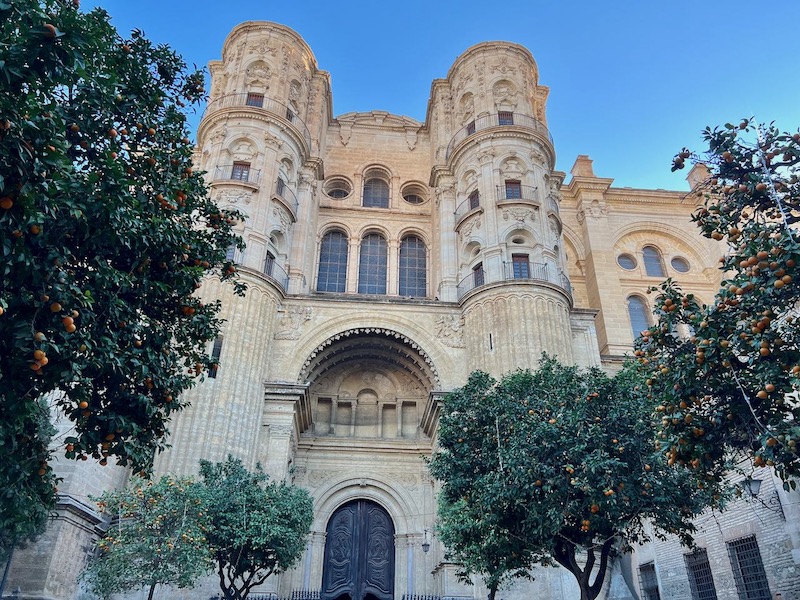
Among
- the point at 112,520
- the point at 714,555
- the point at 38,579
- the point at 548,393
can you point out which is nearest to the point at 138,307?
the point at 548,393

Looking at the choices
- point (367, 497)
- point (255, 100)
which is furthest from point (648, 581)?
point (255, 100)

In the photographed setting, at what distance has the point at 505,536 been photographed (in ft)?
36.0

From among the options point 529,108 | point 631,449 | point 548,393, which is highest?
point 529,108

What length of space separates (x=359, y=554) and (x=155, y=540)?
34.4ft

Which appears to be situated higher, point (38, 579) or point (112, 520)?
point (112, 520)

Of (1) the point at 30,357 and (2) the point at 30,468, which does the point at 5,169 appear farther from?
(2) the point at 30,468

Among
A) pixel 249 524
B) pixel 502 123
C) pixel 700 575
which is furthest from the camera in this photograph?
pixel 502 123

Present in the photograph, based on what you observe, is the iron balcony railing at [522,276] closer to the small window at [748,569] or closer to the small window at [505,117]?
the small window at [505,117]

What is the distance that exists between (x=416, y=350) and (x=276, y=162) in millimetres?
9291

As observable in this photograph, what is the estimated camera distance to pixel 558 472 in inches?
382

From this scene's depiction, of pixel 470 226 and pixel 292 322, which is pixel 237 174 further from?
pixel 470 226

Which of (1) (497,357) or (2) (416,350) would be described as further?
(2) (416,350)

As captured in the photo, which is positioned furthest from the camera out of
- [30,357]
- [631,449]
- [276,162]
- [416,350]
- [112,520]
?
[276,162]

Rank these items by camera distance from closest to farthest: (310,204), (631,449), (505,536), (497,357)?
1. (631,449)
2. (505,536)
3. (497,357)
4. (310,204)
